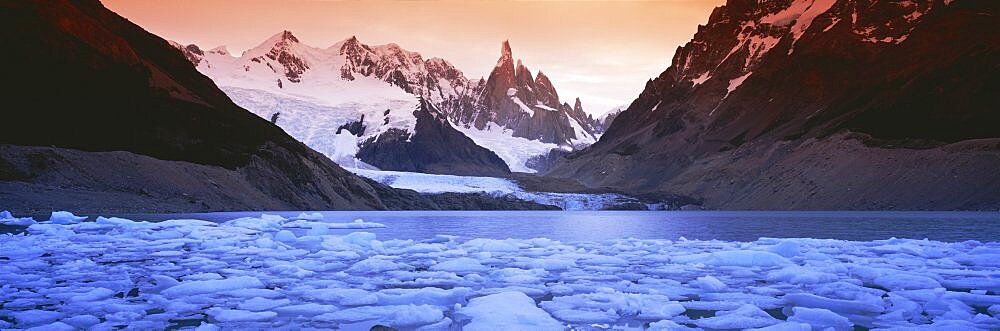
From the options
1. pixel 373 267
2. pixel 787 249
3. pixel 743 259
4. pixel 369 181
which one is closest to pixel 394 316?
pixel 373 267

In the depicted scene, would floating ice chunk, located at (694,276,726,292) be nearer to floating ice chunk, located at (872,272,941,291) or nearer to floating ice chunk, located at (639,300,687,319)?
floating ice chunk, located at (639,300,687,319)

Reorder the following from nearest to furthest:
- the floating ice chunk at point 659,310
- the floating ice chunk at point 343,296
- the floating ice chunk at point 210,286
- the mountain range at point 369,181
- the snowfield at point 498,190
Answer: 1. the floating ice chunk at point 659,310
2. the floating ice chunk at point 343,296
3. the floating ice chunk at point 210,286
4. the mountain range at point 369,181
5. the snowfield at point 498,190

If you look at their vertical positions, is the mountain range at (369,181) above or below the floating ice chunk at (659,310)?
above

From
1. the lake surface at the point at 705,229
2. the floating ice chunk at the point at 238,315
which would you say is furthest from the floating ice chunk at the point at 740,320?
the lake surface at the point at 705,229

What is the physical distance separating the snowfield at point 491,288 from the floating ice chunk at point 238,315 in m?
0.04

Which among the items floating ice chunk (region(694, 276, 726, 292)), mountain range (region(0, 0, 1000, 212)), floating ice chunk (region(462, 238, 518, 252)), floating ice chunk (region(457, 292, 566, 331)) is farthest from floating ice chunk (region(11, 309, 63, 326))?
mountain range (region(0, 0, 1000, 212))

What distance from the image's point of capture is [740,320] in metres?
10.2

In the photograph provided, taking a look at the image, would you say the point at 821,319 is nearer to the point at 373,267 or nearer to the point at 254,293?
the point at 254,293

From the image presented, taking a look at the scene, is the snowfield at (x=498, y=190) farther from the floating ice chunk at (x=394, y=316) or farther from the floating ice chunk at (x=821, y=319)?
the floating ice chunk at (x=394, y=316)

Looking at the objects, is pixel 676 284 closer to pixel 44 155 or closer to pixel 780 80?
pixel 44 155

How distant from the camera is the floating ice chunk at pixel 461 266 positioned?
696 inches

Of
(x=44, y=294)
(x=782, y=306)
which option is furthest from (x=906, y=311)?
(x=44, y=294)

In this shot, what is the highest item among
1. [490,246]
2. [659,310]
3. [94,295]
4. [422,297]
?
[659,310]

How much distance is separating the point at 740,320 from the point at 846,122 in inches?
4733
